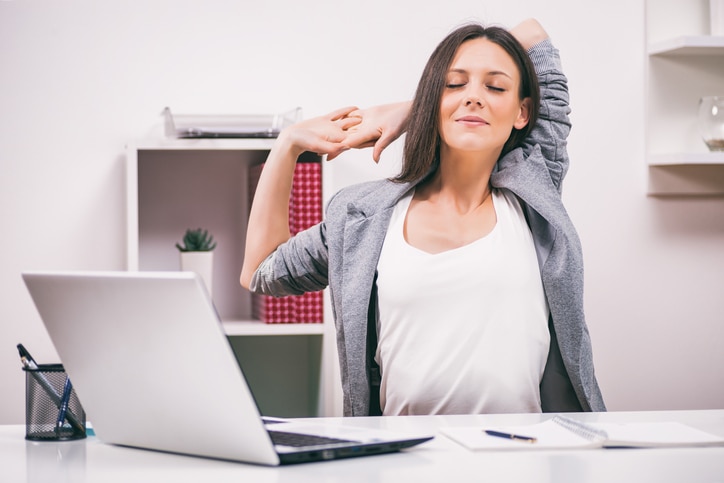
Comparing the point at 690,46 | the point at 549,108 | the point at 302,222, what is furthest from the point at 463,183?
the point at 690,46

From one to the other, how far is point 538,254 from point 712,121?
4.20ft

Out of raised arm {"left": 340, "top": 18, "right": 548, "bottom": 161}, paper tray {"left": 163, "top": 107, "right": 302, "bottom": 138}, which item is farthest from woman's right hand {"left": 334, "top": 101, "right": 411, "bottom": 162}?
paper tray {"left": 163, "top": 107, "right": 302, "bottom": 138}

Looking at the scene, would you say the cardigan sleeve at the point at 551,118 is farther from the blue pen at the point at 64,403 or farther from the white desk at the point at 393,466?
the blue pen at the point at 64,403

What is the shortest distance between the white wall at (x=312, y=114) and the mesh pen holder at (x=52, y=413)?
4.90 ft

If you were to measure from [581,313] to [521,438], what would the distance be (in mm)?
612

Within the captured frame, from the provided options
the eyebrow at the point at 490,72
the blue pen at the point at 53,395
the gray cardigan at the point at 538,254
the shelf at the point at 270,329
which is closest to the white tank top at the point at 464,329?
the gray cardigan at the point at 538,254

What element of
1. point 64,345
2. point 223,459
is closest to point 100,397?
point 64,345

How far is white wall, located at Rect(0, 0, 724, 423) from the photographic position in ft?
8.35

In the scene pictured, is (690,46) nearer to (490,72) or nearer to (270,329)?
(490,72)

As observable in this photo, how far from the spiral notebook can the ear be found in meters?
0.78

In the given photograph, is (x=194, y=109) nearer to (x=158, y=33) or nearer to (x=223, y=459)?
(x=158, y=33)

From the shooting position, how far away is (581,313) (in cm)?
160

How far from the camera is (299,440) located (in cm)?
98

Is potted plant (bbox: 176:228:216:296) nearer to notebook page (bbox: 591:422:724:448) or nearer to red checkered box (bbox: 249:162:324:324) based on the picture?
red checkered box (bbox: 249:162:324:324)
